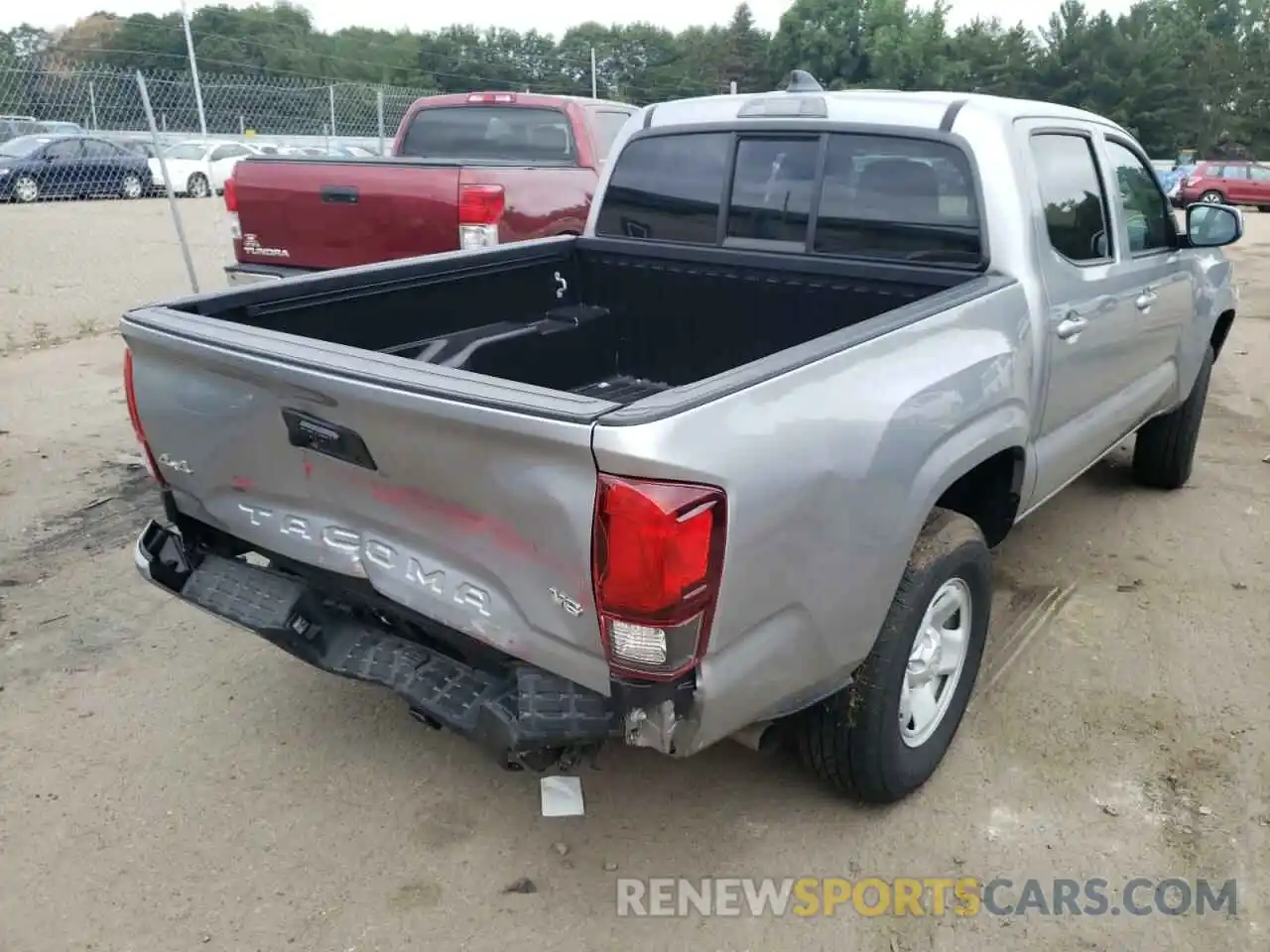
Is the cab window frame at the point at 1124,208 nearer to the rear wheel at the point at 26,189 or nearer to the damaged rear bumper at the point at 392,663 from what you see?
the damaged rear bumper at the point at 392,663

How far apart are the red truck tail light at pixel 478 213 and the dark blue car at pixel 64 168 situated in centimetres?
→ 1443

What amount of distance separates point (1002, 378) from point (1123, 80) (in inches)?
2667

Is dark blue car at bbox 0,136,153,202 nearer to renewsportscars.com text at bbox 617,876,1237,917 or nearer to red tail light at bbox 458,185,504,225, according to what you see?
red tail light at bbox 458,185,504,225

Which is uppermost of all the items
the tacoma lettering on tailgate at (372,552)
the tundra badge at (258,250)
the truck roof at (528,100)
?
the truck roof at (528,100)

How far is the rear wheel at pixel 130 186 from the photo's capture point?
68.6 ft

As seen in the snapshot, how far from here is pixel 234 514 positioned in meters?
2.81

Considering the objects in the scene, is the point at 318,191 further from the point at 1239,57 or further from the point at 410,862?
the point at 1239,57

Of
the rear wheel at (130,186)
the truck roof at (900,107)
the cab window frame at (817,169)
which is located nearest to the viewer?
the cab window frame at (817,169)

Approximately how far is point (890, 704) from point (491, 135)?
22.3 ft

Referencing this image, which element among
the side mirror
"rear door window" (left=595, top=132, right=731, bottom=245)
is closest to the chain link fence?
"rear door window" (left=595, top=132, right=731, bottom=245)

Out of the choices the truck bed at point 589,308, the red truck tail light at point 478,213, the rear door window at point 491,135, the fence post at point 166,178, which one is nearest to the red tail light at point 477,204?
the red truck tail light at point 478,213

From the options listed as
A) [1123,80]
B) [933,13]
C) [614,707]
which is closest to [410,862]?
[614,707]

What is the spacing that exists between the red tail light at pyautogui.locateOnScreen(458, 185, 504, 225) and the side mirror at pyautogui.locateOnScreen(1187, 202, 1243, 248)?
12.1ft

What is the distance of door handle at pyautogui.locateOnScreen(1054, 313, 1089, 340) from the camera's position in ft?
11.1
